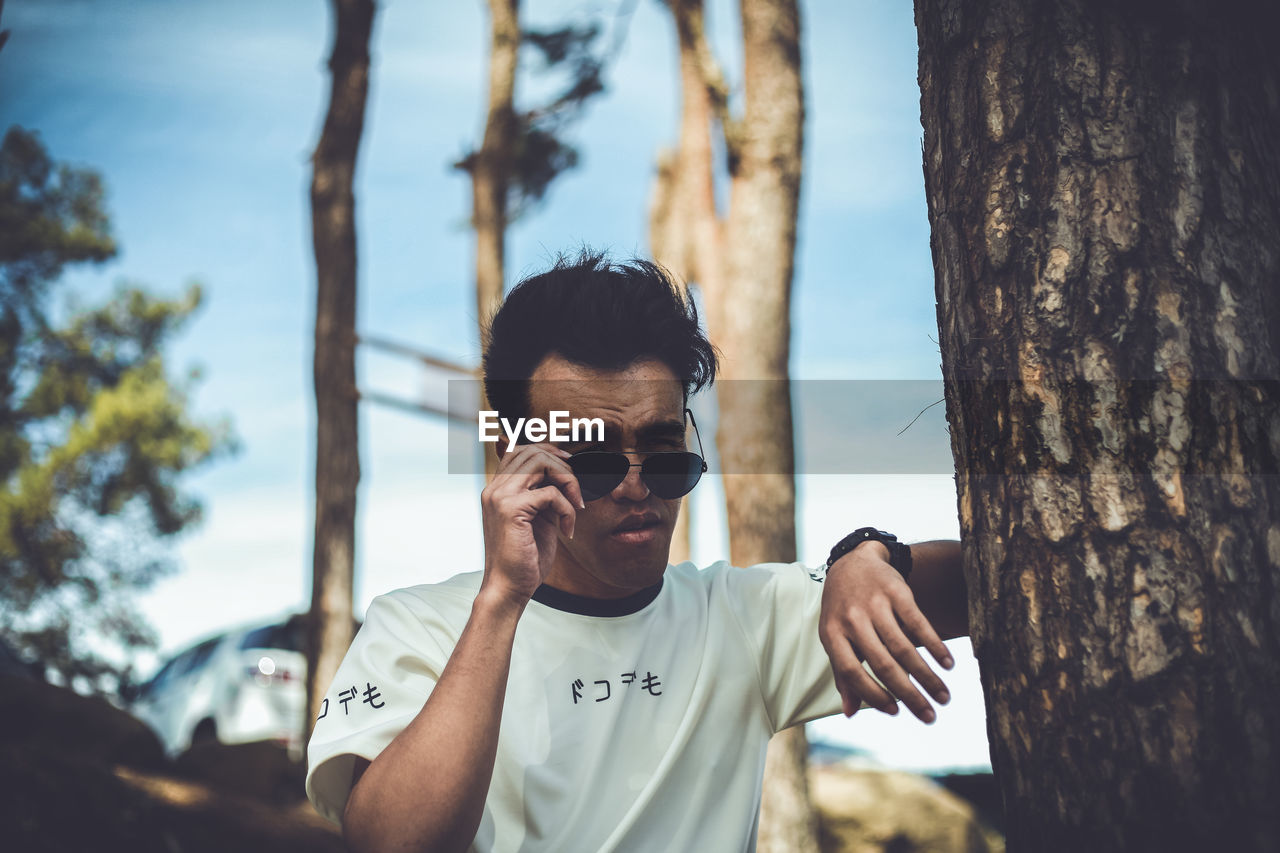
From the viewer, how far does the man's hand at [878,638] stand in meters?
1.60

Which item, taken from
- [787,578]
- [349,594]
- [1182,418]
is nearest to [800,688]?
[787,578]

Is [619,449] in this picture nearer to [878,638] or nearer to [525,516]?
[525,516]

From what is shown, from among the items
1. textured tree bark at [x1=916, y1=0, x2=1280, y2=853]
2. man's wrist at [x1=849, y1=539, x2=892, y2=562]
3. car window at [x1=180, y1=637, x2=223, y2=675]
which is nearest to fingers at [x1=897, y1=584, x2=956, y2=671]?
textured tree bark at [x1=916, y1=0, x2=1280, y2=853]

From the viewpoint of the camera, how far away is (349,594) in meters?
9.09

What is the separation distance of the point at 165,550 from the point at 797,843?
1865 centimetres

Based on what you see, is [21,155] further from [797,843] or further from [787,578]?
[787,578]

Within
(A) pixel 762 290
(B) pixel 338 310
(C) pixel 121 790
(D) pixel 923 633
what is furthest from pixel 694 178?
(D) pixel 923 633

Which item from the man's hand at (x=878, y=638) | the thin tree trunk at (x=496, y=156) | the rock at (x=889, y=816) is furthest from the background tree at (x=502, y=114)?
the man's hand at (x=878, y=638)

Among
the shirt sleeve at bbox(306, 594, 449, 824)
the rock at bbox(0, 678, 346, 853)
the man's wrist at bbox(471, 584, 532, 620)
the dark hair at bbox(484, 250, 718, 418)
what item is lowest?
the rock at bbox(0, 678, 346, 853)

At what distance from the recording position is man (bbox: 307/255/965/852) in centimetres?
171

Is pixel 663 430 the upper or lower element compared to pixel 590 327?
lower

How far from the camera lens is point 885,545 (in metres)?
2.03

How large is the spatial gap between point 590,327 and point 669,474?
425mm

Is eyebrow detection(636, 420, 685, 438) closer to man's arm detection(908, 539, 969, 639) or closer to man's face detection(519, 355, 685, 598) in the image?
man's face detection(519, 355, 685, 598)
